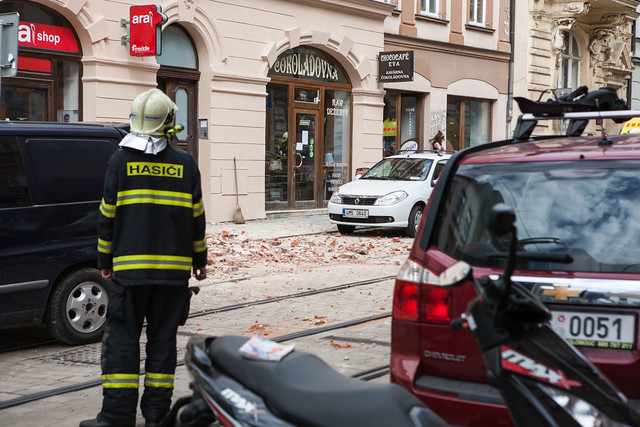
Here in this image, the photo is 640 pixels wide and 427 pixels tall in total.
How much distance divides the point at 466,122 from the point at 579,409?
26.0 meters

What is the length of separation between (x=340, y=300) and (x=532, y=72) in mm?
21587

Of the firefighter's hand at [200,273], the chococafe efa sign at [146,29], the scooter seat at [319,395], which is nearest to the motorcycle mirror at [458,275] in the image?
the scooter seat at [319,395]

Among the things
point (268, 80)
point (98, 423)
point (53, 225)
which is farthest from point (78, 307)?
point (268, 80)

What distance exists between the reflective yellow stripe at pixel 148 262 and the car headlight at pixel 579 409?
2754 mm

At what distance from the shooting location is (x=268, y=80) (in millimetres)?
20516

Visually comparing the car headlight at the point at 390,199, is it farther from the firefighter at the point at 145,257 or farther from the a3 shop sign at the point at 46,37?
the firefighter at the point at 145,257

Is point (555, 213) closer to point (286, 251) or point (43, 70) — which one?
point (286, 251)

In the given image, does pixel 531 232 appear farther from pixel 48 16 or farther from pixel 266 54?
pixel 266 54

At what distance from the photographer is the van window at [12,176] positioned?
23.4ft

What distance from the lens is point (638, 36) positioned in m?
38.6

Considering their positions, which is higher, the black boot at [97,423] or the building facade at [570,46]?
the building facade at [570,46]

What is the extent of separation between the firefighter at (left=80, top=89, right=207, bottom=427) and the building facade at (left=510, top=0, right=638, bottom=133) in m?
22.1

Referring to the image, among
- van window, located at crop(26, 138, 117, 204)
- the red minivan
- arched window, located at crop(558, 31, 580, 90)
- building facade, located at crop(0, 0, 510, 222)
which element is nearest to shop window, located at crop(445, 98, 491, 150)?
building facade, located at crop(0, 0, 510, 222)

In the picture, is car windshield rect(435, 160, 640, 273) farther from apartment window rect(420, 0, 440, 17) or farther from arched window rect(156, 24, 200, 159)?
apartment window rect(420, 0, 440, 17)
